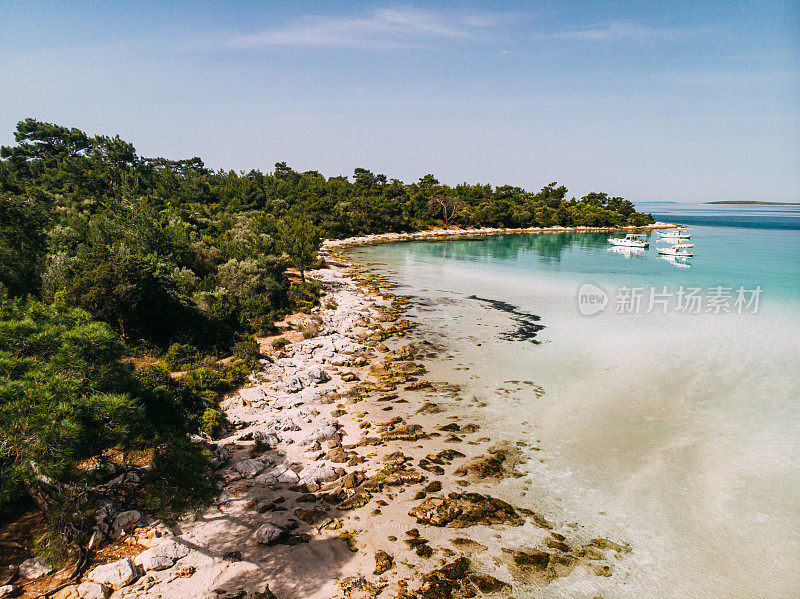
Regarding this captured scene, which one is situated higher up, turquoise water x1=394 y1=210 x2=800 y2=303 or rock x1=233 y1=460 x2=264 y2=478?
turquoise water x1=394 y1=210 x2=800 y2=303

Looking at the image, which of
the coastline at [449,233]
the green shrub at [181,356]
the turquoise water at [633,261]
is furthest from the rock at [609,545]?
the coastline at [449,233]

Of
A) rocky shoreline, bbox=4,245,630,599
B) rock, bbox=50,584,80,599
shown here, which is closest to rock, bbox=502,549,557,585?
rocky shoreline, bbox=4,245,630,599

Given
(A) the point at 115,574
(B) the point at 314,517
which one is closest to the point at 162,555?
(A) the point at 115,574

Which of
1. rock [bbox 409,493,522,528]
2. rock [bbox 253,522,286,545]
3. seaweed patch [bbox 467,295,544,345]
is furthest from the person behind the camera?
seaweed patch [bbox 467,295,544,345]

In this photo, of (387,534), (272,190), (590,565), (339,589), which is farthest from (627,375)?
(272,190)

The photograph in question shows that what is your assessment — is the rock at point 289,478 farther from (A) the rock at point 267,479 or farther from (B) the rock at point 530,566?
(B) the rock at point 530,566

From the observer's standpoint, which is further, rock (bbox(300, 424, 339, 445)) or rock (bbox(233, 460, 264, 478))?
rock (bbox(300, 424, 339, 445))

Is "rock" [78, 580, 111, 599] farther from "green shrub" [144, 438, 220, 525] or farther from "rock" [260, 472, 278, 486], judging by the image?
"rock" [260, 472, 278, 486]
